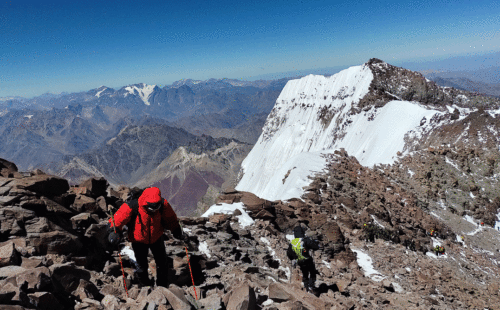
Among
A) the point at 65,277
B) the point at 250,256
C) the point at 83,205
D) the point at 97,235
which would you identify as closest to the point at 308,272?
the point at 250,256

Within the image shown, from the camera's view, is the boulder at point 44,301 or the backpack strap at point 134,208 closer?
the boulder at point 44,301

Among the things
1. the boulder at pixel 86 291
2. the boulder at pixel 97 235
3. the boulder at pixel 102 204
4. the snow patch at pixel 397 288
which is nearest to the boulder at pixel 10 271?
the boulder at pixel 86 291

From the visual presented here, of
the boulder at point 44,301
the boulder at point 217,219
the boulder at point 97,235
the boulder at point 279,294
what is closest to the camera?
the boulder at point 44,301

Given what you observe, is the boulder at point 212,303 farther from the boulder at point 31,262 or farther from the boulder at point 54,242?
the boulder at point 54,242

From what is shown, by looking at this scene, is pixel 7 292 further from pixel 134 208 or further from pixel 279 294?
pixel 279 294

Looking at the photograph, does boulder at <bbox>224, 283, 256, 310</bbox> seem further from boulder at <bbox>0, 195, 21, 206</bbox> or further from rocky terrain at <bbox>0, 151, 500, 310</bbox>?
boulder at <bbox>0, 195, 21, 206</bbox>

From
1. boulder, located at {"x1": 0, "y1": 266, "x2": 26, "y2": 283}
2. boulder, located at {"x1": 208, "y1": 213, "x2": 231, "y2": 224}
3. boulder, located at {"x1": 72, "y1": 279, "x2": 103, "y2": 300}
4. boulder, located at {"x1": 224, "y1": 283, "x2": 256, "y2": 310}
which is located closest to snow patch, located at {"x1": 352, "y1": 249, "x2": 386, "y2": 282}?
boulder, located at {"x1": 208, "y1": 213, "x2": 231, "y2": 224}

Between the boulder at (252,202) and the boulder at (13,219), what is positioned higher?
the boulder at (13,219)
